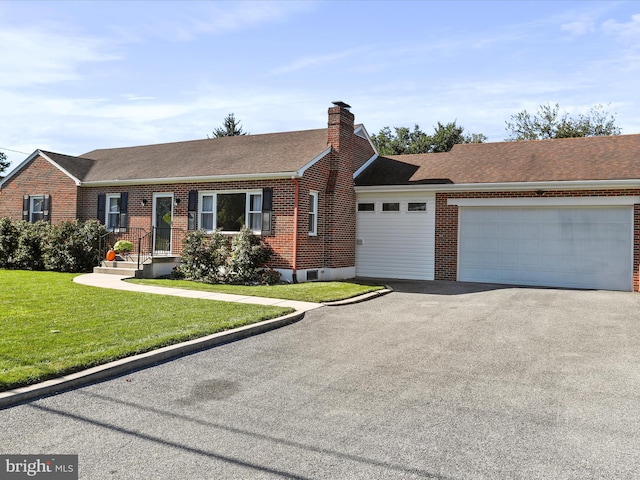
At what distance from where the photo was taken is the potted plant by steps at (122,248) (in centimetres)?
1792

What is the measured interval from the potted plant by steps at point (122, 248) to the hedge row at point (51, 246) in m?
0.79

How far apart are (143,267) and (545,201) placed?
1307cm

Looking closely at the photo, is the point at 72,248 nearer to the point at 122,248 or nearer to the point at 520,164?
the point at 122,248

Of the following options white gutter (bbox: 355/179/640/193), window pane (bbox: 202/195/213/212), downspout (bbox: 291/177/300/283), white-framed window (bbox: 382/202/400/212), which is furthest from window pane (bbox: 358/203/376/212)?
window pane (bbox: 202/195/213/212)

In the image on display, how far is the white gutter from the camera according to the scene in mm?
14773

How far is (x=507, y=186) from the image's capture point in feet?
53.1

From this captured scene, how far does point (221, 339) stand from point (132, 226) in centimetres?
1250

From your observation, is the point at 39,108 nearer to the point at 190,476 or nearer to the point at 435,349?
the point at 435,349

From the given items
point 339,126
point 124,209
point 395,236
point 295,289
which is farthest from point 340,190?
point 124,209

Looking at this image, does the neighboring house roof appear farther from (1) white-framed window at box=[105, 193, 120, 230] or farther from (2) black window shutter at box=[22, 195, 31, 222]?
(2) black window shutter at box=[22, 195, 31, 222]

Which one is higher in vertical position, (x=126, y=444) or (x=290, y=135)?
(x=290, y=135)

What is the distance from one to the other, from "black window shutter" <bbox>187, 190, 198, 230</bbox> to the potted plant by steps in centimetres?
252

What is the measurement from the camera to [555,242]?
1580 cm

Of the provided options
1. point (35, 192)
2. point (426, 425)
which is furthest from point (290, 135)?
point (426, 425)
